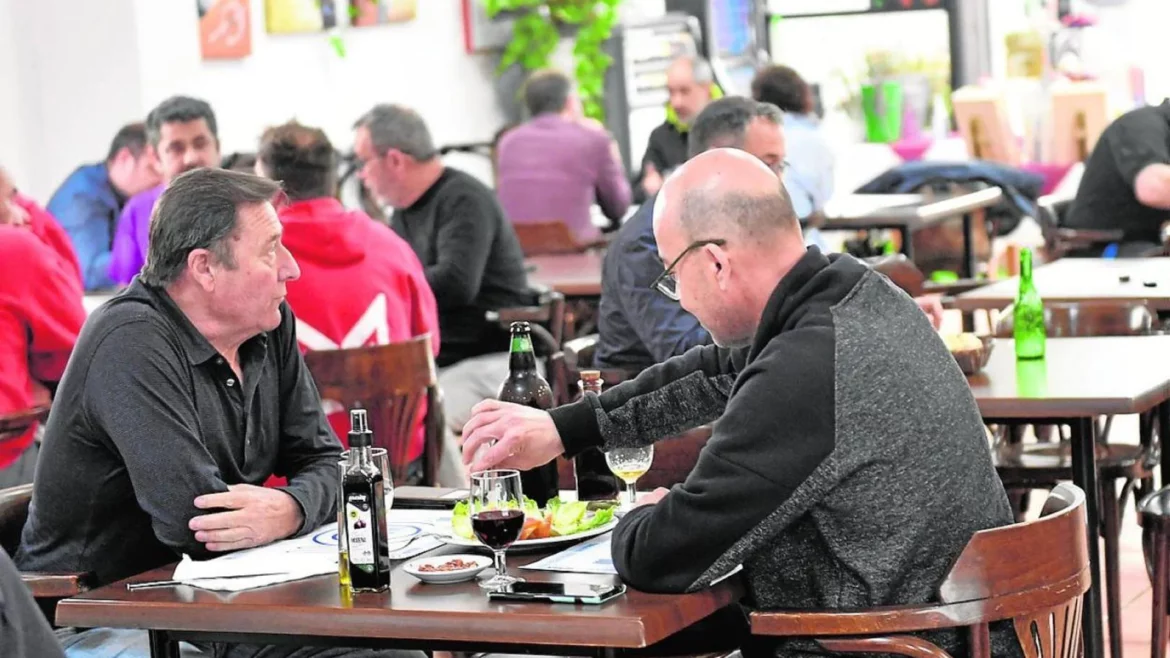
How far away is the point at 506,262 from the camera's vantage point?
5945 mm

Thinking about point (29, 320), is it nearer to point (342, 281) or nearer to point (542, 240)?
point (342, 281)

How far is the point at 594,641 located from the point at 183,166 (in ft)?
14.5

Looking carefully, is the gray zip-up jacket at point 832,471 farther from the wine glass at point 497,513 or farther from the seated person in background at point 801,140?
the seated person in background at point 801,140

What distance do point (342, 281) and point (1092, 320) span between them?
1.96 meters

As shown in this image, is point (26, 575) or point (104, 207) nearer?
point (26, 575)

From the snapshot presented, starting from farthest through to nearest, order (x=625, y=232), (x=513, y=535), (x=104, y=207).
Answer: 1. (x=104, y=207)
2. (x=625, y=232)
3. (x=513, y=535)

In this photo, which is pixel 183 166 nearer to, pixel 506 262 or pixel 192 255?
pixel 506 262

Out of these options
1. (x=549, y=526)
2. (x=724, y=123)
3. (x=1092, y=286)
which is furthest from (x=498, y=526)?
(x=1092, y=286)

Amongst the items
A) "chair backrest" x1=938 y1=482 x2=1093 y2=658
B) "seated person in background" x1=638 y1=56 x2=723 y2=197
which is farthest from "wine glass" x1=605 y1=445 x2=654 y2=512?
"seated person in background" x1=638 y1=56 x2=723 y2=197

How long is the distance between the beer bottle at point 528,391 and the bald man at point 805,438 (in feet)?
1.79

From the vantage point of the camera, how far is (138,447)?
2715 mm

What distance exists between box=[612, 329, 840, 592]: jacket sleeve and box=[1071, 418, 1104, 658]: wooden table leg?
4.51 feet

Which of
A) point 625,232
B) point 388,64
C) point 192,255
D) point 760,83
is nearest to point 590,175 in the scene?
point 760,83

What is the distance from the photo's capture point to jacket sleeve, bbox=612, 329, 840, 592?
A: 224 centimetres
